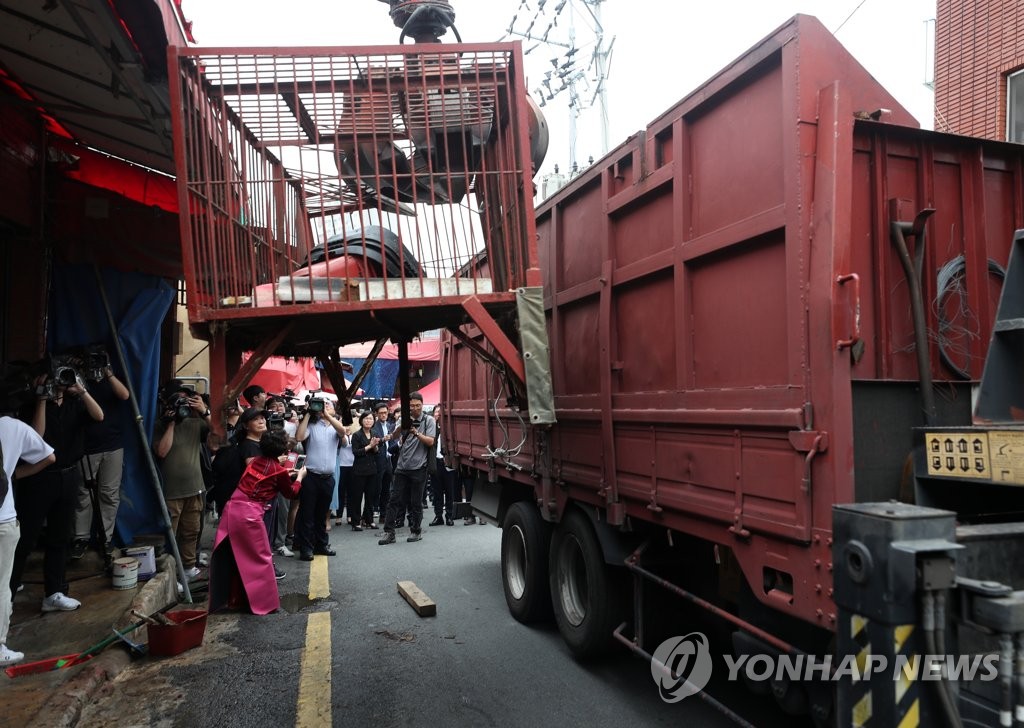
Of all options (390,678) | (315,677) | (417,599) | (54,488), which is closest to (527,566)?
(417,599)

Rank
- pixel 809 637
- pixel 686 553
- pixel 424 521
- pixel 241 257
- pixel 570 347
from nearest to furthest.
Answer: pixel 809 637 → pixel 686 553 → pixel 241 257 → pixel 570 347 → pixel 424 521

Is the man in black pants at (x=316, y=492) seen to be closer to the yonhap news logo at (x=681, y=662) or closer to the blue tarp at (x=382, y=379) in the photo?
the yonhap news logo at (x=681, y=662)

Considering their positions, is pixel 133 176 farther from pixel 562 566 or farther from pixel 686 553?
pixel 686 553

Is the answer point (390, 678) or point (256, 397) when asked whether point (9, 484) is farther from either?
point (256, 397)

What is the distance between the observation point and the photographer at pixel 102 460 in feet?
20.6

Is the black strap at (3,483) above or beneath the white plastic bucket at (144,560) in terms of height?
above

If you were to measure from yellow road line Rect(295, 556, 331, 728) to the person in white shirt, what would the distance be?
1762 mm

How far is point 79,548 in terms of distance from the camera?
6508mm

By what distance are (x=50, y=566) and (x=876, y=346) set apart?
578 cm

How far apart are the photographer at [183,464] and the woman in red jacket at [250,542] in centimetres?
94

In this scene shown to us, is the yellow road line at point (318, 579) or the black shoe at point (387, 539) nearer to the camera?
the yellow road line at point (318, 579)

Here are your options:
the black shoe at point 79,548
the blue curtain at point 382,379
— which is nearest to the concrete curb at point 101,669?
the black shoe at point 79,548

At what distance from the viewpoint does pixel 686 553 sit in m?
4.11

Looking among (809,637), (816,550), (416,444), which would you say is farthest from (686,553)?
(416,444)
